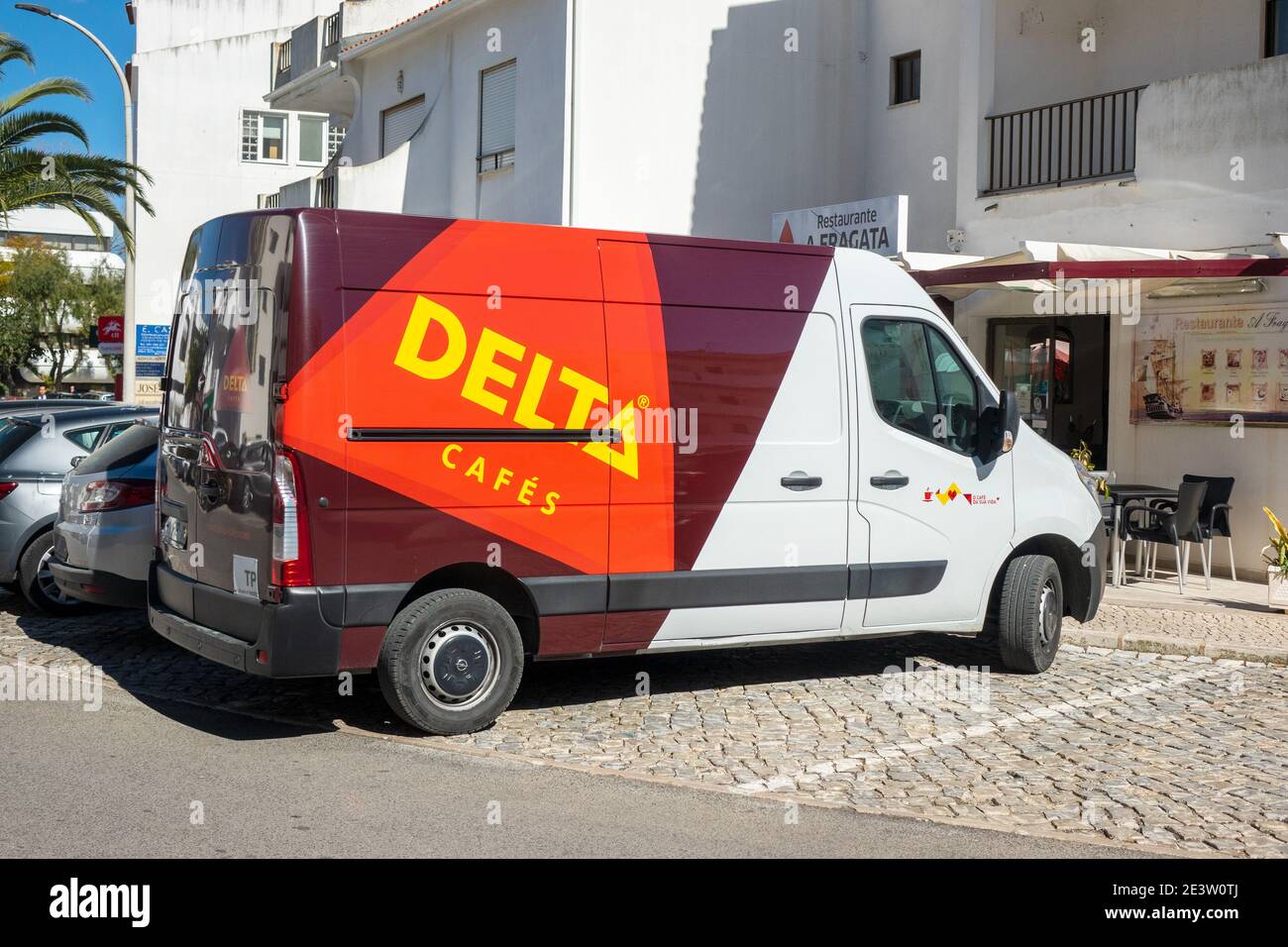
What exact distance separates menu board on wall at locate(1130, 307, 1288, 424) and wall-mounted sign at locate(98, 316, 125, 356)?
19226mm

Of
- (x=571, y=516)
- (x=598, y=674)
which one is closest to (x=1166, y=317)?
(x=598, y=674)

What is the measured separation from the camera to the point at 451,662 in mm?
6922

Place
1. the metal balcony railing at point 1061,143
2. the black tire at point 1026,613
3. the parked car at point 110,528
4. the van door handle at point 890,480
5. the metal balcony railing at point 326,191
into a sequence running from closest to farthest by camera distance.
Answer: the van door handle at point 890,480, the black tire at point 1026,613, the parked car at point 110,528, the metal balcony railing at point 1061,143, the metal balcony railing at point 326,191

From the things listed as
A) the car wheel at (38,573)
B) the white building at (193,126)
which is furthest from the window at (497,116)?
the white building at (193,126)

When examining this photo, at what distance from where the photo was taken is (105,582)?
8.78 metres

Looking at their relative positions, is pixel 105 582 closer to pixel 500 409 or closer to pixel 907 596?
pixel 500 409

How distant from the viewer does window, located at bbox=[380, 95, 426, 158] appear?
2266 centimetres

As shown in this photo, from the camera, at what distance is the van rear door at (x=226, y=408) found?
656cm

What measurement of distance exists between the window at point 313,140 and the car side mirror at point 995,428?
3671 cm

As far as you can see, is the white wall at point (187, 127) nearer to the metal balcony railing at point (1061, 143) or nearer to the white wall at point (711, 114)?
the white wall at point (711, 114)

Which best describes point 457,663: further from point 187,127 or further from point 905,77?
point 187,127

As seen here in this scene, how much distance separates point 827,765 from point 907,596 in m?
1.81

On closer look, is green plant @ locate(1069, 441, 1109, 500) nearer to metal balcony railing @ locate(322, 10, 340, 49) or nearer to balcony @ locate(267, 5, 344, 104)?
balcony @ locate(267, 5, 344, 104)

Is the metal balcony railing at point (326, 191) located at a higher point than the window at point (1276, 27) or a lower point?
lower
